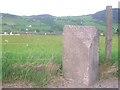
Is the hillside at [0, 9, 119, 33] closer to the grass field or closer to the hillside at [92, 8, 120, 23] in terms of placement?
the hillside at [92, 8, 120, 23]

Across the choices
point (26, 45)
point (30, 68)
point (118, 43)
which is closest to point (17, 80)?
point (30, 68)

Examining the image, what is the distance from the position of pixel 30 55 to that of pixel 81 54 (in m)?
1.18

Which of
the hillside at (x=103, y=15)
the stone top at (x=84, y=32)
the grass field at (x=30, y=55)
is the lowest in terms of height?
the grass field at (x=30, y=55)

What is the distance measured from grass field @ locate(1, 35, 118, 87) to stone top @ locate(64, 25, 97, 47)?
77cm

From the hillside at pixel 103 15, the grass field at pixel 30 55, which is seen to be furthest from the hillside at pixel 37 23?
the grass field at pixel 30 55

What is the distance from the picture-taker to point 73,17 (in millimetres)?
10398

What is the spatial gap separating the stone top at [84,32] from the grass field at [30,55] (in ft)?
2.53

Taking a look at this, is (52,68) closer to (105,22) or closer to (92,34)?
(92,34)

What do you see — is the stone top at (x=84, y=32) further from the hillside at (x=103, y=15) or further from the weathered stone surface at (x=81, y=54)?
the hillside at (x=103, y=15)

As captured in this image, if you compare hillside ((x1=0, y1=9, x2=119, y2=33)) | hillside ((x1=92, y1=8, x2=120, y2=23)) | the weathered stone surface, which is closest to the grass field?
hillside ((x1=0, y1=9, x2=119, y2=33))

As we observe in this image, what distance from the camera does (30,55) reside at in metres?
9.83

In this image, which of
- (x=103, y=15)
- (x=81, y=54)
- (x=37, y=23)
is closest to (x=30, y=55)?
(x=37, y=23)

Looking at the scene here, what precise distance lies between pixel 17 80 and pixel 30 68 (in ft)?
1.17

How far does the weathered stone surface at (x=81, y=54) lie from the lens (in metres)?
9.13
